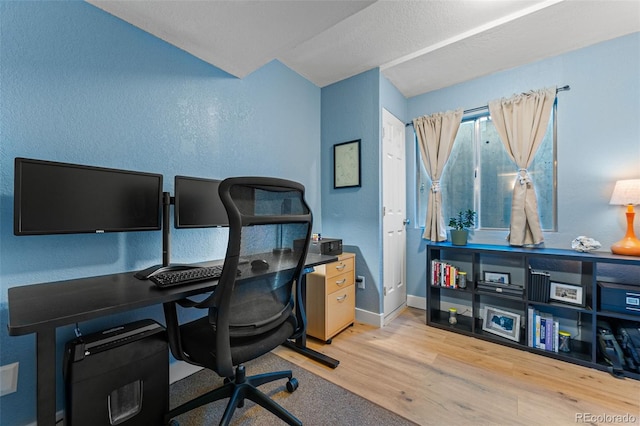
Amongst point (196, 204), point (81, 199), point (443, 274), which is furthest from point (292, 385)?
point (443, 274)

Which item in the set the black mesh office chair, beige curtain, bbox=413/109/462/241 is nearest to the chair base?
the black mesh office chair

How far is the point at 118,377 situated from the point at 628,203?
3370 millimetres

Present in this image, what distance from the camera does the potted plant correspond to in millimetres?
2488

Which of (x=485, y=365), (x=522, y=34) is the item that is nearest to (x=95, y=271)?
(x=485, y=365)

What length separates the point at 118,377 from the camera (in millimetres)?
1116

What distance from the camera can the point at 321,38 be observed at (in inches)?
82.7

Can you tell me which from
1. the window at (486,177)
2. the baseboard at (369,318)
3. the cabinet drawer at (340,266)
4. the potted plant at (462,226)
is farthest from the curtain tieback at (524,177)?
the baseboard at (369,318)

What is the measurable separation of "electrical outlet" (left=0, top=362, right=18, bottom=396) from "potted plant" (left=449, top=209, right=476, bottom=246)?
316 cm

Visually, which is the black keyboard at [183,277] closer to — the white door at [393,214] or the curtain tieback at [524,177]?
the white door at [393,214]

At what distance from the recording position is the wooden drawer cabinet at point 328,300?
213 centimetres

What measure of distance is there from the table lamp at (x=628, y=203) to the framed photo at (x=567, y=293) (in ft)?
1.29

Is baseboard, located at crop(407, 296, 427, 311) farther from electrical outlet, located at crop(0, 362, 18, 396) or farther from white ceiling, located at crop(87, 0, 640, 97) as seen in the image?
electrical outlet, located at crop(0, 362, 18, 396)

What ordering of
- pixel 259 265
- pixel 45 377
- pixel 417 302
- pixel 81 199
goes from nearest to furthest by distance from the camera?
1. pixel 45 377
2. pixel 259 265
3. pixel 81 199
4. pixel 417 302

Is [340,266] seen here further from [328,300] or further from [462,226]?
[462,226]
